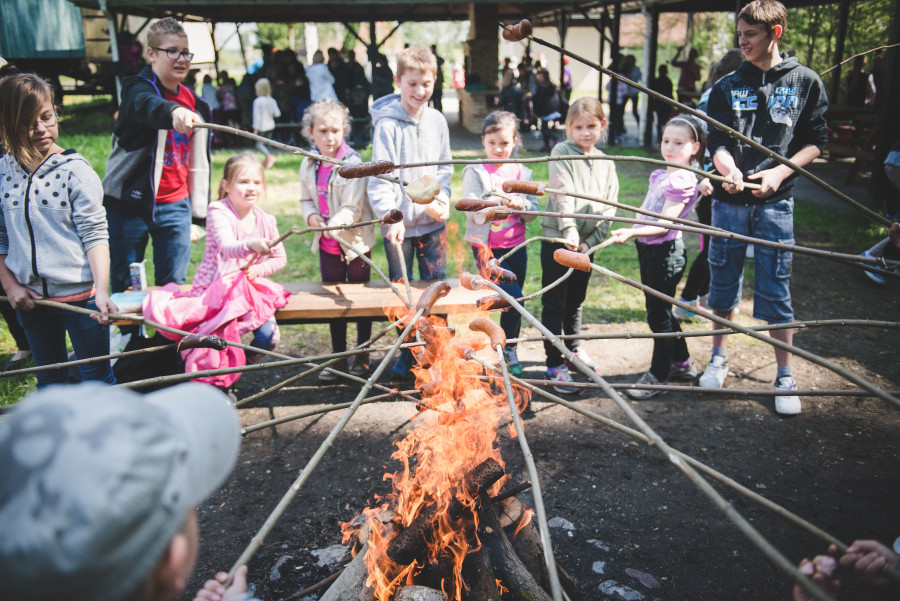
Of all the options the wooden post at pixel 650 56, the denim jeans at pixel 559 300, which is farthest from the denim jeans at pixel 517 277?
the wooden post at pixel 650 56

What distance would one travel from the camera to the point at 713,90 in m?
3.64

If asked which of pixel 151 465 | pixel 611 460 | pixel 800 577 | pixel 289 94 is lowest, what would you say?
pixel 611 460

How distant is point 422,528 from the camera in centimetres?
208

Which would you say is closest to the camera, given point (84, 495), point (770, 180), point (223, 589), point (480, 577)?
point (84, 495)

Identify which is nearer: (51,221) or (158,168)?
(51,221)

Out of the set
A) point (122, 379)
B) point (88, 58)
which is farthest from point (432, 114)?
point (88, 58)

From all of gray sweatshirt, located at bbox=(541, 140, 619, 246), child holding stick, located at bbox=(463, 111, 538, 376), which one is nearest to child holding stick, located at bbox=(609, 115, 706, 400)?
gray sweatshirt, located at bbox=(541, 140, 619, 246)

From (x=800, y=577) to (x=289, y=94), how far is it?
15.1 m

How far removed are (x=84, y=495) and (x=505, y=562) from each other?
1.58 meters

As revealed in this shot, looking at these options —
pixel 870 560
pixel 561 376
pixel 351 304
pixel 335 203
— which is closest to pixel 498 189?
pixel 335 203

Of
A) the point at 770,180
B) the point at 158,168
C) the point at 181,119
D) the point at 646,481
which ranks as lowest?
the point at 646,481

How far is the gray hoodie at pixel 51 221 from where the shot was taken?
282 centimetres

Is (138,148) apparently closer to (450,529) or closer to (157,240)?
(157,240)

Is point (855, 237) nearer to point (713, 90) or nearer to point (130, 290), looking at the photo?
point (713, 90)
